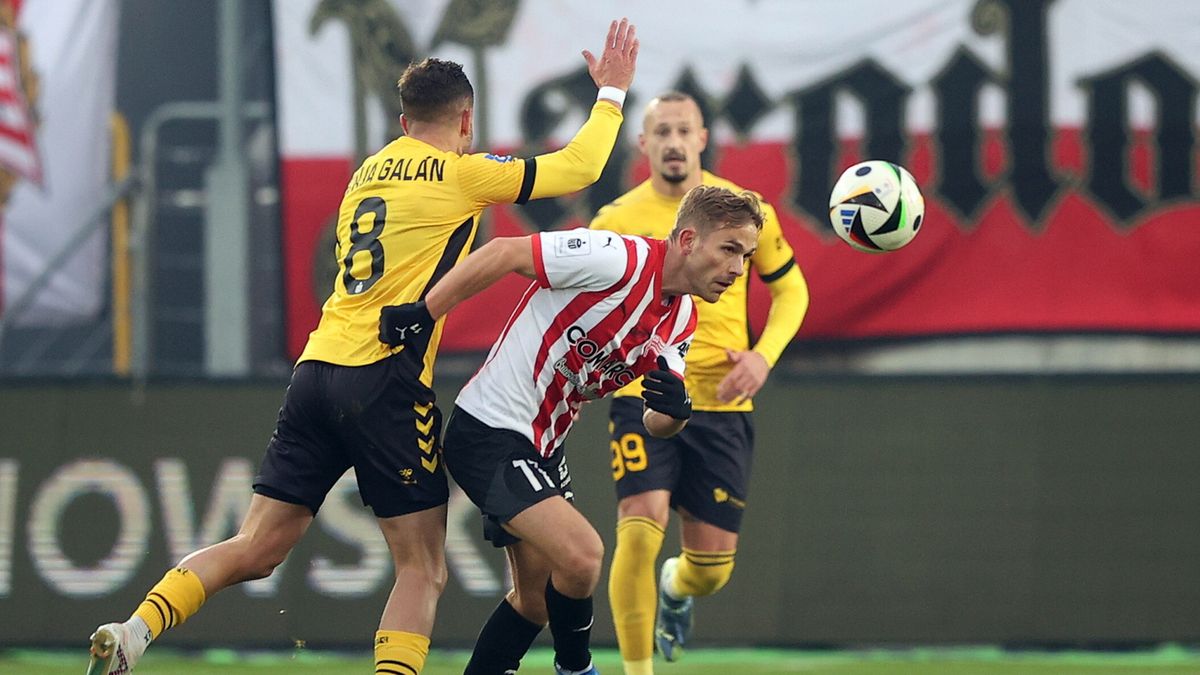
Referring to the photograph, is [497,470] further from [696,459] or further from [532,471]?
[696,459]

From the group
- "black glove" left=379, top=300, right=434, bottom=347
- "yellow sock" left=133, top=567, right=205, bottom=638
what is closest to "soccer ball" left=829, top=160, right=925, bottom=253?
"black glove" left=379, top=300, right=434, bottom=347

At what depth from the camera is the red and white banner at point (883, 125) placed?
11188 mm

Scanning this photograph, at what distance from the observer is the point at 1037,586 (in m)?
9.46

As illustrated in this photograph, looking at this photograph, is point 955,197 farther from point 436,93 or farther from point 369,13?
point 436,93

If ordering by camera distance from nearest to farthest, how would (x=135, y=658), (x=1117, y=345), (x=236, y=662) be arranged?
1. (x=135, y=658)
2. (x=236, y=662)
3. (x=1117, y=345)

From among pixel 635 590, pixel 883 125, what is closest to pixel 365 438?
pixel 635 590

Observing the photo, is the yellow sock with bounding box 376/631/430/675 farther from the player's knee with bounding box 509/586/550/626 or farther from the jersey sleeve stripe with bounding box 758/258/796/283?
the jersey sleeve stripe with bounding box 758/258/796/283

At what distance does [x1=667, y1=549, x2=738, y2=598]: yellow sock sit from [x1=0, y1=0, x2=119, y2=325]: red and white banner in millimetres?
5111

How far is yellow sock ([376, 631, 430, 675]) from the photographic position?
6.10 m

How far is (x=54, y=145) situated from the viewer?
38.7 ft

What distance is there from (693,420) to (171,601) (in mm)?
2607

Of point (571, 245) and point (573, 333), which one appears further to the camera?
point (573, 333)

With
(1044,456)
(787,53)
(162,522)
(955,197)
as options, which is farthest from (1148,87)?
(162,522)

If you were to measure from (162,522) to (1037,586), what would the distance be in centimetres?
437
